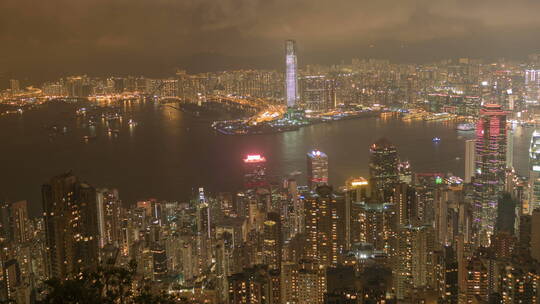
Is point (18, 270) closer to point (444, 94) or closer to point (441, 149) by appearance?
point (441, 149)

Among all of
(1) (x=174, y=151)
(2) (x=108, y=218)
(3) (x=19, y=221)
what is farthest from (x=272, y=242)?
(1) (x=174, y=151)

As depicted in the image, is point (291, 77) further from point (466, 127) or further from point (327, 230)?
point (327, 230)

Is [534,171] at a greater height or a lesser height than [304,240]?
greater

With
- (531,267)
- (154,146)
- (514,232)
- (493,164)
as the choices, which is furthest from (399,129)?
(531,267)

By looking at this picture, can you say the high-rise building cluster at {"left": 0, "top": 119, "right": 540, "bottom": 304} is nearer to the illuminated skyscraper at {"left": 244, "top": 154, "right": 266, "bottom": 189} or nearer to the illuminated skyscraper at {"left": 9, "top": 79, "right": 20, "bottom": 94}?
the illuminated skyscraper at {"left": 244, "top": 154, "right": 266, "bottom": 189}

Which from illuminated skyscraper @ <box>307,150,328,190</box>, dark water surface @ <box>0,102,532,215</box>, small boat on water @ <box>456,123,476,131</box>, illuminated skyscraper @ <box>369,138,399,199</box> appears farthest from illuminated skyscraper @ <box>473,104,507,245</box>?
illuminated skyscraper @ <box>307,150,328,190</box>

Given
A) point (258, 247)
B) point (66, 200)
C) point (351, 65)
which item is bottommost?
point (258, 247)

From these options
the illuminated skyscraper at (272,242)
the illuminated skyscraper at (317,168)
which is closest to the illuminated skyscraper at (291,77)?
the illuminated skyscraper at (317,168)
